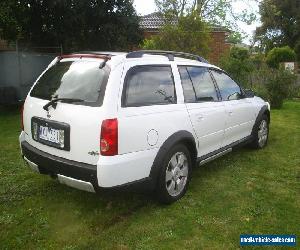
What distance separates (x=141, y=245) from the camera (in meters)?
3.73

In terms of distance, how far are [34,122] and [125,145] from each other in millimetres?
1255

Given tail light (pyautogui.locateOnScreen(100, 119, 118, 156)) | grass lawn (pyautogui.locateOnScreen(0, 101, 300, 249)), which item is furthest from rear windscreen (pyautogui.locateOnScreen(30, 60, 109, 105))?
grass lawn (pyautogui.locateOnScreen(0, 101, 300, 249))

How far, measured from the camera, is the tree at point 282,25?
33.4m

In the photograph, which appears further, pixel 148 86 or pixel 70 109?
pixel 148 86

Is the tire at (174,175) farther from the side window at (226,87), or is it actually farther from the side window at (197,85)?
the side window at (226,87)

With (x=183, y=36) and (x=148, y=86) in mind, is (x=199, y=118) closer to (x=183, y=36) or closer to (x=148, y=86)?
(x=148, y=86)

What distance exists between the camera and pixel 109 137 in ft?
12.2

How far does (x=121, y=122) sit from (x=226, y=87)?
2698mm

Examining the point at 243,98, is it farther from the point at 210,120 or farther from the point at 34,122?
the point at 34,122

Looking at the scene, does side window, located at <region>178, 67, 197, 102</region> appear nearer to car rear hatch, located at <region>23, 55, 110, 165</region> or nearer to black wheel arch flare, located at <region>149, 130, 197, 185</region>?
black wheel arch flare, located at <region>149, 130, 197, 185</region>

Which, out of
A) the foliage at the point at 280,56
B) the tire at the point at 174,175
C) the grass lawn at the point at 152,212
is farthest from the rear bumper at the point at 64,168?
the foliage at the point at 280,56

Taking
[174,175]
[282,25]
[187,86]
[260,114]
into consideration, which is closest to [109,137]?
[174,175]

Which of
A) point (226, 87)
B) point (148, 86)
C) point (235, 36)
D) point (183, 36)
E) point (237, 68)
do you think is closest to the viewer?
point (148, 86)

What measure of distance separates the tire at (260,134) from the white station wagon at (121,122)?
1.89 metres
